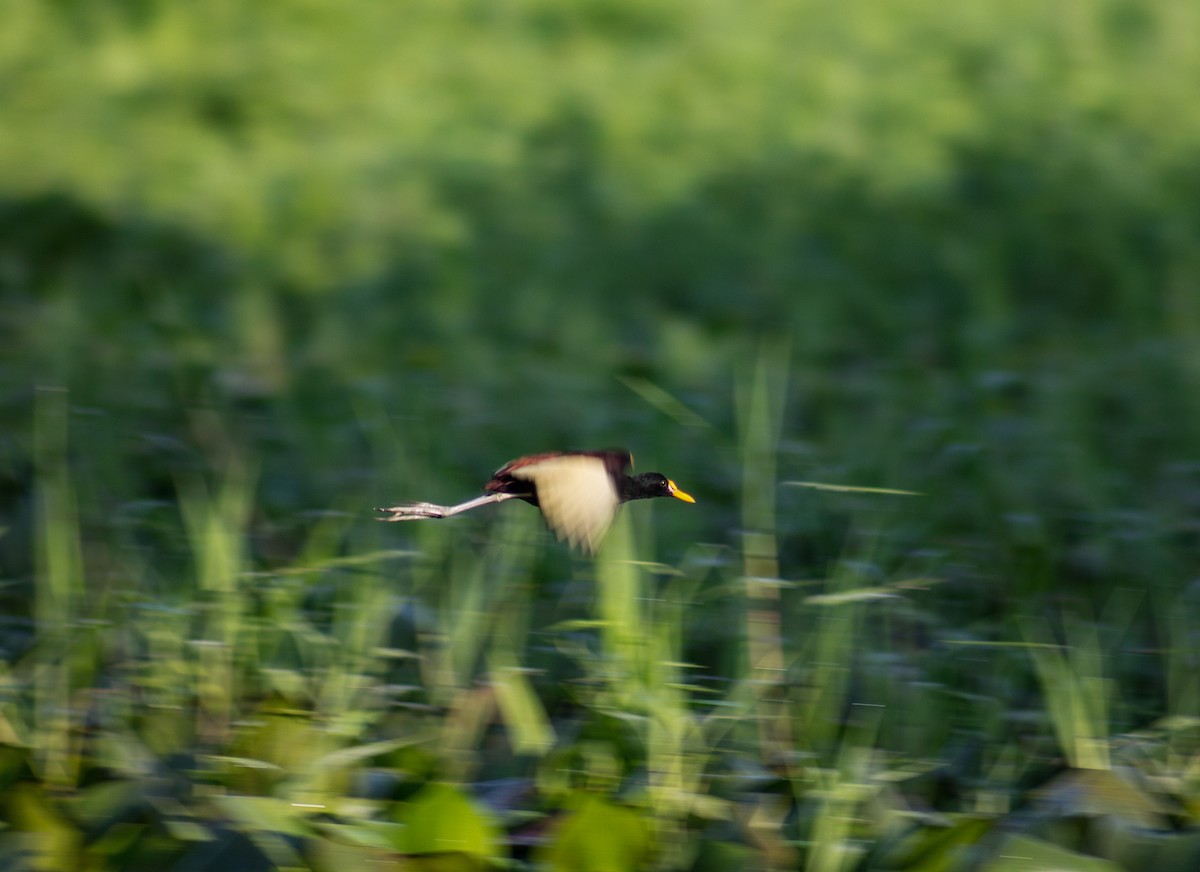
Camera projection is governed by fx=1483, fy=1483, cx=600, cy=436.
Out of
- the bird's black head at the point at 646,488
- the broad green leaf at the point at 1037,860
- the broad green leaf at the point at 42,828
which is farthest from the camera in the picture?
the broad green leaf at the point at 42,828

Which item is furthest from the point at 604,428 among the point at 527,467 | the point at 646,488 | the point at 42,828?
the point at 527,467

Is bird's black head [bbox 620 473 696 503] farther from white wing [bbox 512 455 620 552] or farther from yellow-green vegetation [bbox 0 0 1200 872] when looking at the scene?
yellow-green vegetation [bbox 0 0 1200 872]

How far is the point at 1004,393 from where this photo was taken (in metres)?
3.29

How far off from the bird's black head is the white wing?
71 millimetres

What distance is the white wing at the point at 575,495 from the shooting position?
137cm

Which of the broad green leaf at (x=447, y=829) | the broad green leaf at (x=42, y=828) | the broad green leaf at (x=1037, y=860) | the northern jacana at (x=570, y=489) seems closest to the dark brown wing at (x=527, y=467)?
the northern jacana at (x=570, y=489)

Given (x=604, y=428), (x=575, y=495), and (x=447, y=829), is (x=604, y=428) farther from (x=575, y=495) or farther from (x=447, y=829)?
(x=575, y=495)

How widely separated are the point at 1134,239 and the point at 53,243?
2868 mm

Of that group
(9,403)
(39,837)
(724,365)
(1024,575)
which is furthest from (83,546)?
(1024,575)

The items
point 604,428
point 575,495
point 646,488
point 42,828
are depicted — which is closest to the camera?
point 575,495

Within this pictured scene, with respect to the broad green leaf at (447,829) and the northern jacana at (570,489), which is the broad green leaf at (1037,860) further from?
the northern jacana at (570,489)

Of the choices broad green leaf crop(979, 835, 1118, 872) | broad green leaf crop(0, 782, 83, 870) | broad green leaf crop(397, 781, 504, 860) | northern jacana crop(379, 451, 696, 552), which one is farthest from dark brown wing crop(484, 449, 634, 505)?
broad green leaf crop(0, 782, 83, 870)

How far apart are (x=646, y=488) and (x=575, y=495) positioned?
17 cm

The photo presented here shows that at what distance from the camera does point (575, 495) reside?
1391 millimetres
